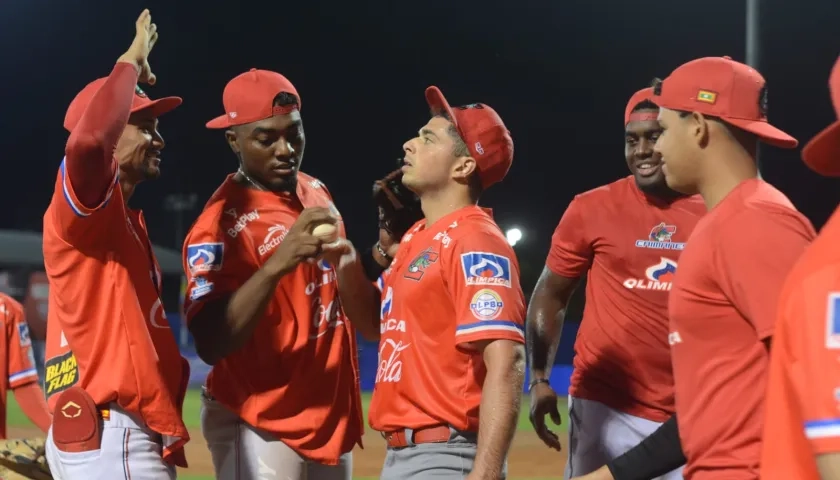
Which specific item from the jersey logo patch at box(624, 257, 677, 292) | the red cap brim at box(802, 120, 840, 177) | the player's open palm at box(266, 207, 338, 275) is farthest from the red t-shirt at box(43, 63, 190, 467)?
the red cap brim at box(802, 120, 840, 177)

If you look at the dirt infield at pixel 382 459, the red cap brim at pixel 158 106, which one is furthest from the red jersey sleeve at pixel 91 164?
the dirt infield at pixel 382 459

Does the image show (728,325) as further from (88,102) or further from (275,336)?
(88,102)

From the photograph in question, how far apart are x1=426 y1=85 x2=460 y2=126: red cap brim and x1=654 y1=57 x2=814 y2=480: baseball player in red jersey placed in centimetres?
127

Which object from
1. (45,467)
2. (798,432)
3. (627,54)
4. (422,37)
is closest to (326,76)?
(422,37)

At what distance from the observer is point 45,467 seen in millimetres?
4953

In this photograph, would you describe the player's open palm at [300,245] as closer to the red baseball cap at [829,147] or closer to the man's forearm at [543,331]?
the man's forearm at [543,331]

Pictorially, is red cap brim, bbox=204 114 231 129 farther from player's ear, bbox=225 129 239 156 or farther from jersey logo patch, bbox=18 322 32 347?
jersey logo patch, bbox=18 322 32 347

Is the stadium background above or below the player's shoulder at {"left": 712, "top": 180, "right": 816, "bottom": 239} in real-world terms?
below

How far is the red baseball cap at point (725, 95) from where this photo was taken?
2.94 m

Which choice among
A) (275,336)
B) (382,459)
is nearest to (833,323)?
(275,336)

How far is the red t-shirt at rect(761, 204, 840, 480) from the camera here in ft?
5.28

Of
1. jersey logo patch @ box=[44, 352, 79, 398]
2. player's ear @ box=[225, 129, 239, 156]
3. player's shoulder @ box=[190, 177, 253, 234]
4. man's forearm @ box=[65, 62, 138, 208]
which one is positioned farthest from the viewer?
player's ear @ box=[225, 129, 239, 156]

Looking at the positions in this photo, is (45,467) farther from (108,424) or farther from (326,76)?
(326,76)

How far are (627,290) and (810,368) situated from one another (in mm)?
3266
